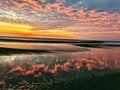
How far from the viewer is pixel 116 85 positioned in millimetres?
15148

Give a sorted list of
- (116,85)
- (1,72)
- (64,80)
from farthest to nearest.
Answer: (1,72) → (64,80) → (116,85)

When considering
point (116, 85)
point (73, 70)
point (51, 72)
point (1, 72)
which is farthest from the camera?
point (73, 70)

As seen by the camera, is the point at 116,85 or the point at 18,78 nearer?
the point at 116,85

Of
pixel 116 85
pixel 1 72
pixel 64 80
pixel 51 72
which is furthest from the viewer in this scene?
pixel 51 72

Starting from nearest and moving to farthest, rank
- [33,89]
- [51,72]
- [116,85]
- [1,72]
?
[33,89], [116,85], [1,72], [51,72]

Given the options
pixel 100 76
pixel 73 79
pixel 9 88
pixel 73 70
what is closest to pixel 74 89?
pixel 73 79

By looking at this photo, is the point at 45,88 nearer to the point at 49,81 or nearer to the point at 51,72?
the point at 49,81

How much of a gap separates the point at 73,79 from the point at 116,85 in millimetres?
3022

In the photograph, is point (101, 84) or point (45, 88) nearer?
point (45, 88)

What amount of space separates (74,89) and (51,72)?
5.18 m

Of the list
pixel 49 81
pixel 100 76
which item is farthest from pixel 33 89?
pixel 100 76

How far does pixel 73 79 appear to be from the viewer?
651 inches

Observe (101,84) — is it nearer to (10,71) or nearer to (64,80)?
(64,80)

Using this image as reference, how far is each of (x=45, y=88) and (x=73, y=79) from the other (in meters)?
3.33
